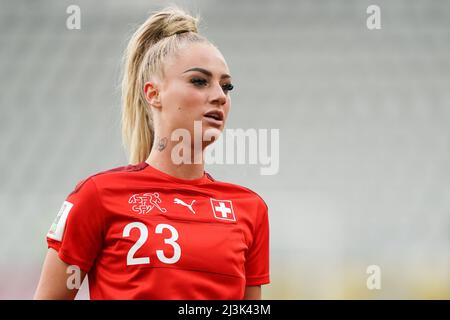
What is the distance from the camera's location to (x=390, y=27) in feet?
15.0

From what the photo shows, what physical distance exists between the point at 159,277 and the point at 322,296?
2.80 metres

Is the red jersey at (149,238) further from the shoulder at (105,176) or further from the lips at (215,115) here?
the lips at (215,115)

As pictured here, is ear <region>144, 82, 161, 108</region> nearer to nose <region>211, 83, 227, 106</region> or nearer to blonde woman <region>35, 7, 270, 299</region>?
blonde woman <region>35, 7, 270, 299</region>

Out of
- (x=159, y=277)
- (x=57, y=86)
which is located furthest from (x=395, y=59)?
(x=159, y=277)

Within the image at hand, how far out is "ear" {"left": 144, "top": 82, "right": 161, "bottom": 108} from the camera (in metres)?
1.50

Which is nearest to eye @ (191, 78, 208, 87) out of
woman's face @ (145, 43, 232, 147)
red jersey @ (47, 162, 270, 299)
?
woman's face @ (145, 43, 232, 147)

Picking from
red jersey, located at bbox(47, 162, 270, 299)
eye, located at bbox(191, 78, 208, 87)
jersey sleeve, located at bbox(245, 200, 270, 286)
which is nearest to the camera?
red jersey, located at bbox(47, 162, 270, 299)

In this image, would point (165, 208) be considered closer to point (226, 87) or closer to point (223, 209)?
point (223, 209)

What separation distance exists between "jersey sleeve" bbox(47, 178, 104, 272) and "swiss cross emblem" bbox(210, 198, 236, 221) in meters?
0.32

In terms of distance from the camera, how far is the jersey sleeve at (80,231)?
52.6 inches

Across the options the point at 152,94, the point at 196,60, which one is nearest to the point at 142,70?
the point at 152,94

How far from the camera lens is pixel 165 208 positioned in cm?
143

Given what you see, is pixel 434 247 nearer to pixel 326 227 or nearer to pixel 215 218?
pixel 326 227
